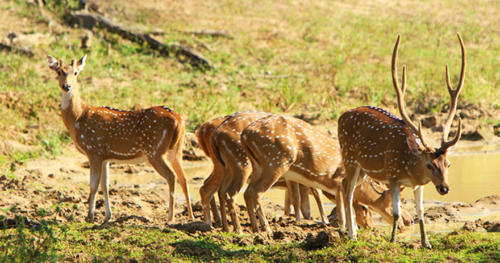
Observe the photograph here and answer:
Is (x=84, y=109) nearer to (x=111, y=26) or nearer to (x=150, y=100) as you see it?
(x=150, y=100)

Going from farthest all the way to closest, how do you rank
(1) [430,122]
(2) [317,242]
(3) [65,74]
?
(1) [430,122] < (3) [65,74] < (2) [317,242]

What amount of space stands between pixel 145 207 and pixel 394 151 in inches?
176

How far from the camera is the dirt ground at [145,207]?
28.6 ft

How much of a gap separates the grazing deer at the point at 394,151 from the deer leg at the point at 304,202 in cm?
182

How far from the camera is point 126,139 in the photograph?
997 centimetres

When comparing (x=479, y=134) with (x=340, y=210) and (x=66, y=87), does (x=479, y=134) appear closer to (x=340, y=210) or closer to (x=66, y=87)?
(x=340, y=210)

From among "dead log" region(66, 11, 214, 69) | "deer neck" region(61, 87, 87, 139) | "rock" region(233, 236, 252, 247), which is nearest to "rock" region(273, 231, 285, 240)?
"rock" region(233, 236, 252, 247)

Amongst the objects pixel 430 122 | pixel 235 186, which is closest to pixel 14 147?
pixel 235 186

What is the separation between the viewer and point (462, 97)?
18250 mm

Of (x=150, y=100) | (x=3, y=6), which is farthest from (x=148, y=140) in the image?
(x=3, y=6)

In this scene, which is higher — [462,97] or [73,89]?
[73,89]

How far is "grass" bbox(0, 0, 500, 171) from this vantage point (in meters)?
16.8

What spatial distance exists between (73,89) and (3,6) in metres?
13.4

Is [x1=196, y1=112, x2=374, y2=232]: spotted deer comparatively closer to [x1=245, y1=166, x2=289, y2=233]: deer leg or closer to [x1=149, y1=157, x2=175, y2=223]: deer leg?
[x1=245, y1=166, x2=289, y2=233]: deer leg
